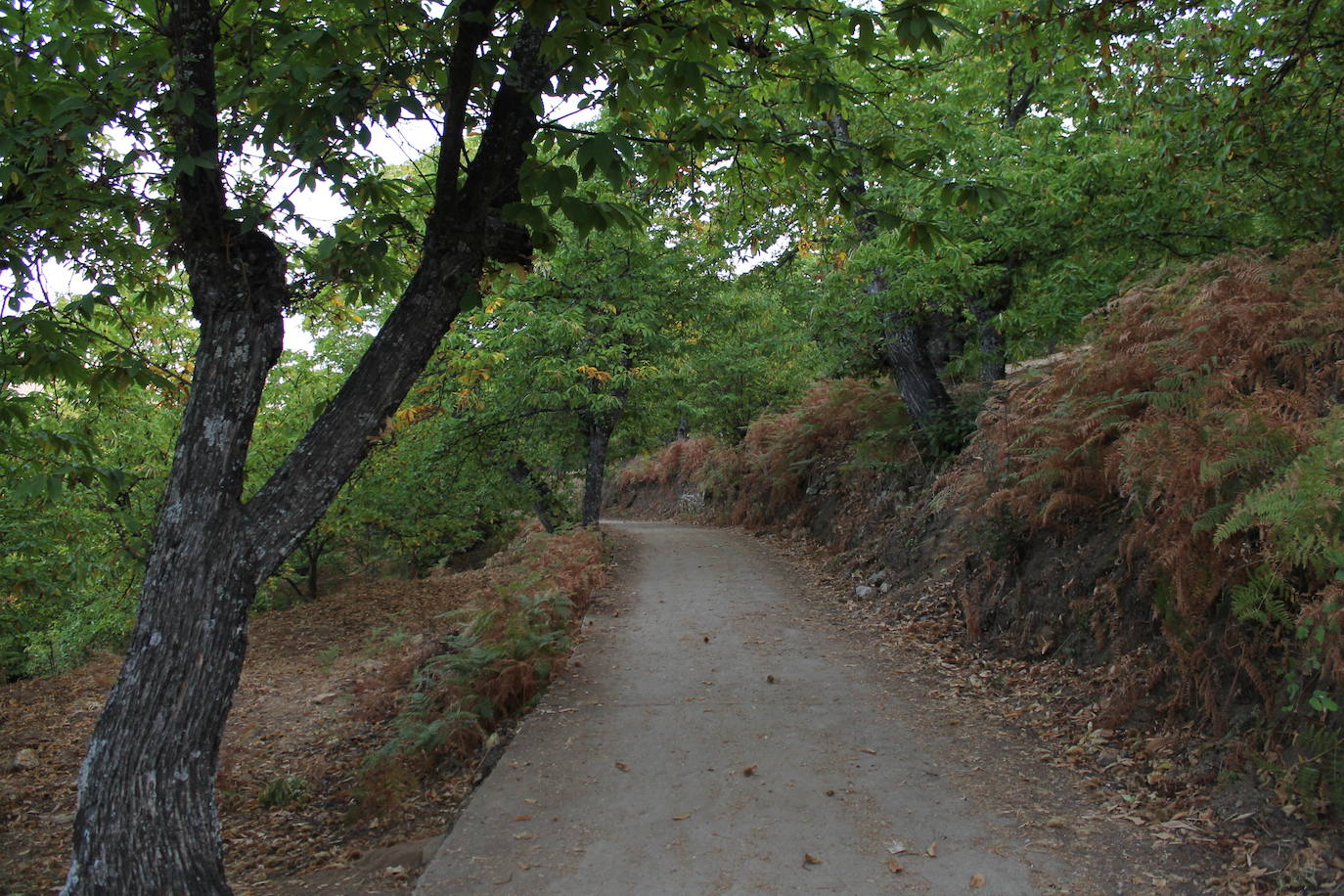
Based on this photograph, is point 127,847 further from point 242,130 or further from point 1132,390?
point 1132,390

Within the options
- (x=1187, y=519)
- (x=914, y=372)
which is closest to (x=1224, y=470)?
(x=1187, y=519)

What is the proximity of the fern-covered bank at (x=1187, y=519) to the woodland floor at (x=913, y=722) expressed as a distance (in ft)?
0.79

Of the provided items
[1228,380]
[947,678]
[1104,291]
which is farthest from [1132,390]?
[1104,291]

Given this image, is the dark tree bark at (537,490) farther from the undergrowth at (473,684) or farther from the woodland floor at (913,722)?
the undergrowth at (473,684)

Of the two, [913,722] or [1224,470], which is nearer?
[1224,470]

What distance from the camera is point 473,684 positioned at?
715 centimetres

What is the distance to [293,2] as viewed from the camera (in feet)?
17.6

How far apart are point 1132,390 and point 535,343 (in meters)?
9.14

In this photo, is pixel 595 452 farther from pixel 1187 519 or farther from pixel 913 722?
pixel 1187 519

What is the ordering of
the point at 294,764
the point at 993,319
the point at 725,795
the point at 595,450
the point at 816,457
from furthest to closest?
the point at 816,457 → the point at 595,450 → the point at 993,319 → the point at 294,764 → the point at 725,795

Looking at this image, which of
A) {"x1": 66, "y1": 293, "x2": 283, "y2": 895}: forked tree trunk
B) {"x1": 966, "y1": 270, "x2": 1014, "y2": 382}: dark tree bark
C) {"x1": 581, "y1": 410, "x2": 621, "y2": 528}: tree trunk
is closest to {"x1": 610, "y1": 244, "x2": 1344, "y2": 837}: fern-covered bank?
{"x1": 966, "y1": 270, "x2": 1014, "y2": 382}: dark tree bark

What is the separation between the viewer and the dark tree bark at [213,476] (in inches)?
153

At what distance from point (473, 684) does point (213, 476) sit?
360 centimetres

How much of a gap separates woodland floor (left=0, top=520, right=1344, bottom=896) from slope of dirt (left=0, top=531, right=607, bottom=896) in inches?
0.8
